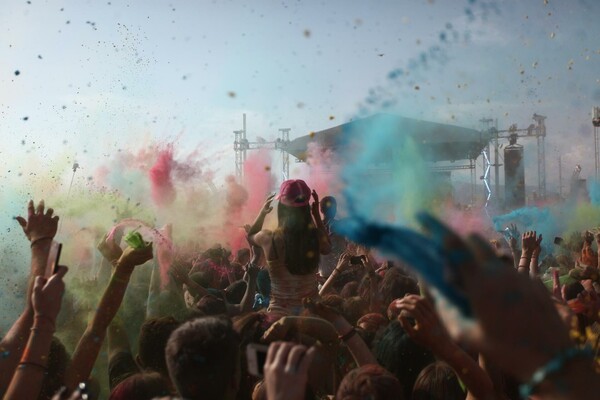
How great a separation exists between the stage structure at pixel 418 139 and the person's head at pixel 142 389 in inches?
183

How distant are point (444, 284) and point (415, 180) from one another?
6.41 m

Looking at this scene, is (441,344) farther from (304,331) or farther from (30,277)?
(30,277)

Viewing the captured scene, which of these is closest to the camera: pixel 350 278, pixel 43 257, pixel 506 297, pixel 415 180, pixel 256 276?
pixel 506 297

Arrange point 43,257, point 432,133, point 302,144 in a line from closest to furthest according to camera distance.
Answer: point 43,257 → point 432,133 → point 302,144

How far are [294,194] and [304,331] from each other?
5.52 feet

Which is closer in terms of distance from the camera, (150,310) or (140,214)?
(150,310)

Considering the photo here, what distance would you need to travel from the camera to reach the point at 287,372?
5.77 feet

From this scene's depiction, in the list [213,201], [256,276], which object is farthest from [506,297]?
[213,201]

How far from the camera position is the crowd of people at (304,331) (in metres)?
1.11

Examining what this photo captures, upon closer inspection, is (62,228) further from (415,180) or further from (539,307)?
(539,307)

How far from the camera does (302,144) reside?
45.9ft

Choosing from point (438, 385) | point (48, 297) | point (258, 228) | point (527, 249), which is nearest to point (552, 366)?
point (438, 385)

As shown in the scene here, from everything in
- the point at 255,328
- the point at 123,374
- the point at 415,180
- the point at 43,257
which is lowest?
the point at 123,374

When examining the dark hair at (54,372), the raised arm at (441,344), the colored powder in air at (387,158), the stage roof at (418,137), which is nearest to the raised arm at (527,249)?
the colored powder in air at (387,158)
